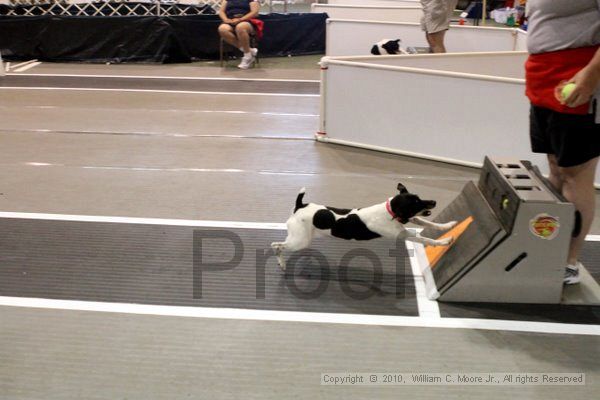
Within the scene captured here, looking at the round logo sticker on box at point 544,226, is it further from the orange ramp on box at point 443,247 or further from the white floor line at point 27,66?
the white floor line at point 27,66

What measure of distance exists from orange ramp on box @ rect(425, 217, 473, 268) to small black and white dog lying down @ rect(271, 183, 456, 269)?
0.05 meters

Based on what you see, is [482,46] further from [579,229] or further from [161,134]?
[579,229]

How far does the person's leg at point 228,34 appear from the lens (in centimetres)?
704

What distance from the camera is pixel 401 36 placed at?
22.4ft

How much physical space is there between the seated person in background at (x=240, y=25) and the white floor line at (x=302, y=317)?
17.4 ft

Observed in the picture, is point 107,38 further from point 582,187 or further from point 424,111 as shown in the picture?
point 582,187

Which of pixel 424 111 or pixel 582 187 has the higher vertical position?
pixel 424 111

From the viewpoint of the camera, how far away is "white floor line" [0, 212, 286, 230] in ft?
9.43

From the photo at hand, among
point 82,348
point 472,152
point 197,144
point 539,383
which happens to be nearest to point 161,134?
point 197,144

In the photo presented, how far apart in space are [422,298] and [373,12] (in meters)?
6.84

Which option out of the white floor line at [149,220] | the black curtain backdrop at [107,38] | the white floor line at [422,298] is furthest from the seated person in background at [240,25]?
the white floor line at [422,298]

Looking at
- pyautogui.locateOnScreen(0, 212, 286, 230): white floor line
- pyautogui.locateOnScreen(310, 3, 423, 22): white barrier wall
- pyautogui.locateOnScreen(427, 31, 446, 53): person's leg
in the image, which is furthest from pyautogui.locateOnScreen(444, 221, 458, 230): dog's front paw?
pyautogui.locateOnScreen(310, 3, 423, 22): white barrier wall

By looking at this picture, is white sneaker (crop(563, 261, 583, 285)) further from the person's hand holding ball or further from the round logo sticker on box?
the person's hand holding ball

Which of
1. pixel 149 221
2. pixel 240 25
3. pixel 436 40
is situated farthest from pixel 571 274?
pixel 240 25
